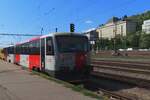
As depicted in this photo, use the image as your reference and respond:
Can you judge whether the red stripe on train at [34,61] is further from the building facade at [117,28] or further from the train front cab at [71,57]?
the building facade at [117,28]

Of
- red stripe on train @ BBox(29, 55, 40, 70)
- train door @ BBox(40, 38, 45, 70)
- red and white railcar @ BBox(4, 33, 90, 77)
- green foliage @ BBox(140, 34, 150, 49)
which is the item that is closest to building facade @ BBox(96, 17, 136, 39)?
green foliage @ BBox(140, 34, 150, 49)

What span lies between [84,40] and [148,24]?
137082 mm

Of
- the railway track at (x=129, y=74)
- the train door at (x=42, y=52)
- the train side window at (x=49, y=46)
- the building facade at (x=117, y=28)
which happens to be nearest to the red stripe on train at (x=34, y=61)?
the train door at (x=42, y=52)

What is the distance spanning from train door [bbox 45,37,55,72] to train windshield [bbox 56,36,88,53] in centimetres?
53

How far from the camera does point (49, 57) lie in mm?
20469

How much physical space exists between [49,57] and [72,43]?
4.99 ft

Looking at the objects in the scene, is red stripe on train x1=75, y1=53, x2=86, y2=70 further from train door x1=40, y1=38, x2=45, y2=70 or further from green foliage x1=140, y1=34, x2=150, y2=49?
green foliage x1=140, y1=34, x2=150, y2=49

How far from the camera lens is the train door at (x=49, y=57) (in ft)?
65.0

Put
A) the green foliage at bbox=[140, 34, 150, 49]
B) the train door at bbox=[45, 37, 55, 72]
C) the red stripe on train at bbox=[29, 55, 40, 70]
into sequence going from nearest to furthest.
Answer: the train door at bbox=[45, 37, 55, 72] → the red stripe on train at bbox=[29, 55, 40, 70] → the green foliage at bbox=[140, 34, 150, 49]

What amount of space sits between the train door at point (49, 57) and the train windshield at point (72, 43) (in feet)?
1.75

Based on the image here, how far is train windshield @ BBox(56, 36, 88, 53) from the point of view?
19.8 meters

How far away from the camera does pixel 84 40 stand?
2047 cm

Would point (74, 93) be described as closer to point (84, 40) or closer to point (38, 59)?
point (84, 40)

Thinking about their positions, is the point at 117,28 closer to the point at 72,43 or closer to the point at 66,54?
the point at 72,43
